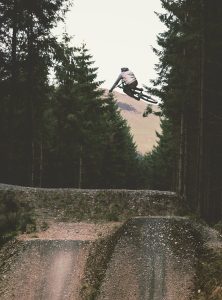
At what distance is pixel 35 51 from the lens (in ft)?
68.5

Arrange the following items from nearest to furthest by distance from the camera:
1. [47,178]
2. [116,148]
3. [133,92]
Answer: [133,92], [47,178], [116,148]

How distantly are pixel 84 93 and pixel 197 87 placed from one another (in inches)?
628

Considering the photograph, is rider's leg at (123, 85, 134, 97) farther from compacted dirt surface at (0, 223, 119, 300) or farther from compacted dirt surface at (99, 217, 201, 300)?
compacted dirt surface at (0, 223, 119, 300)

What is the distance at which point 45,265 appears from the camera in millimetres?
11477

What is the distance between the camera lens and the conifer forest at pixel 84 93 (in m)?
19.5

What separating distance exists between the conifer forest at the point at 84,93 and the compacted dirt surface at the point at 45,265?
21.9ft

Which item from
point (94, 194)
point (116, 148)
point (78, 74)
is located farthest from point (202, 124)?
point (116, 148)

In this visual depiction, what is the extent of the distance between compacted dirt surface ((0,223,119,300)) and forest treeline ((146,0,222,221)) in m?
5.68

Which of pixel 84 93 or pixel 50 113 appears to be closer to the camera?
pixel 50 113

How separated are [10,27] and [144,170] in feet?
162

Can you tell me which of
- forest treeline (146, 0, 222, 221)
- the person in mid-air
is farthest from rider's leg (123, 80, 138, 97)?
forest treeline (146, 0, 222, 221)

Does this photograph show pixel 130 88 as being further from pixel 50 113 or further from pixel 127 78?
pixel 50 113

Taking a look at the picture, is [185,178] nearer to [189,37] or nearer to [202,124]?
[202,124]

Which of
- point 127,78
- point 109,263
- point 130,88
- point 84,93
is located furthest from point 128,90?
point 84,93
